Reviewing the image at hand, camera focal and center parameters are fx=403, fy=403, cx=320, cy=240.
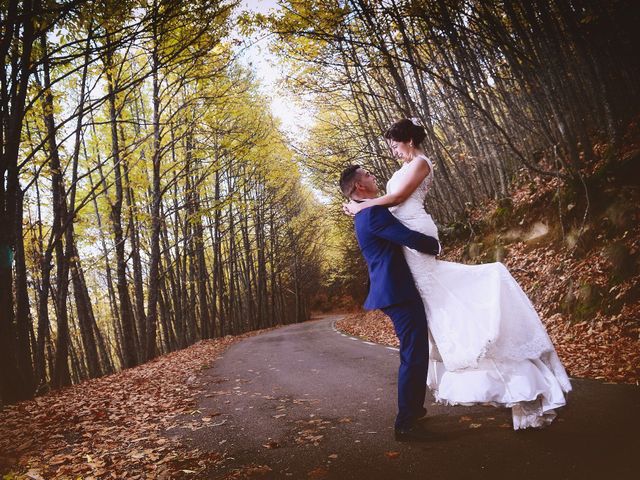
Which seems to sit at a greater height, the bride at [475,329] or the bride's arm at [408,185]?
the bride's arm at [408,185]

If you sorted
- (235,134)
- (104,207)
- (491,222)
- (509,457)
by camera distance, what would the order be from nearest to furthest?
(509,457) → (491,222) → (235,134) → (104,207)

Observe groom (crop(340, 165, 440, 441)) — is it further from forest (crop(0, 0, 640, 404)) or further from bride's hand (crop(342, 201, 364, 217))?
forest (crop(0, 0, 640, 404))

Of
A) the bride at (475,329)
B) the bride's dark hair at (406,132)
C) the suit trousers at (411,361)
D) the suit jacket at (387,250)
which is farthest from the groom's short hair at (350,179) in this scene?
the suit trousers at (411,361)

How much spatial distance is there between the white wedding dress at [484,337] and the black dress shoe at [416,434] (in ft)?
0.92

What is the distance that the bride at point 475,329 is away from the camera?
2.86m

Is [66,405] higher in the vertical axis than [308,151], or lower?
lower

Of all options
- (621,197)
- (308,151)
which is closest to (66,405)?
(621,197)

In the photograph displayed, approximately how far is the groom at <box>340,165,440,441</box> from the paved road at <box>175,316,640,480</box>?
0.83ft

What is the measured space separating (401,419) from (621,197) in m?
6.35

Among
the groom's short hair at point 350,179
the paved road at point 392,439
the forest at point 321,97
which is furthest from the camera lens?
the forest at point 321,97

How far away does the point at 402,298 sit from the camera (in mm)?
3172

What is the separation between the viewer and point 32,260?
15.5 metres

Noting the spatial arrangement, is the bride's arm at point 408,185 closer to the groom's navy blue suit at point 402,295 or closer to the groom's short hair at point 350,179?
the groom's navy blue suit at point 402,295

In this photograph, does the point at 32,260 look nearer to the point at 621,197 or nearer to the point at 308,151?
the point at 308,151
